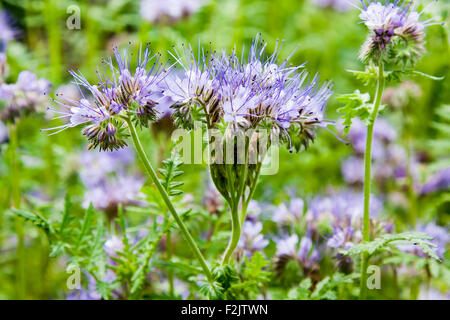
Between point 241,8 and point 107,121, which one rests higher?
point 241,8

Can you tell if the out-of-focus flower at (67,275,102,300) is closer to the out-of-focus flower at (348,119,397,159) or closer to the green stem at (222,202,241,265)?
the green stem at (222,202,241,265)

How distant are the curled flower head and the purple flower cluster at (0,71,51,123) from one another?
4.86 feet

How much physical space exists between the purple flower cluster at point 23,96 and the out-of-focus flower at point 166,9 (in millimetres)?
1296

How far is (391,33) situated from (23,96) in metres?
1.65

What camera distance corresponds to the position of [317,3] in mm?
4273

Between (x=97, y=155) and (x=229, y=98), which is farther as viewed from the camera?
(x=97, y=155)

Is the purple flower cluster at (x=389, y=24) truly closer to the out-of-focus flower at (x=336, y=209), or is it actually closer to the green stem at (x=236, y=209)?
the green stem at (x=236, y=209)

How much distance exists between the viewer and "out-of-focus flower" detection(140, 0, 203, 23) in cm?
354

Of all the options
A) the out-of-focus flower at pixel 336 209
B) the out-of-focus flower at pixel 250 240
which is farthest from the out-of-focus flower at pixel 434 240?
the out-of-focus flower at pixel 250 240

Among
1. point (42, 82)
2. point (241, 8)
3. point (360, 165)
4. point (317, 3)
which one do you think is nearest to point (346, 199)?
point (360, 165)

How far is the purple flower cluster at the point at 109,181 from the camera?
254cm

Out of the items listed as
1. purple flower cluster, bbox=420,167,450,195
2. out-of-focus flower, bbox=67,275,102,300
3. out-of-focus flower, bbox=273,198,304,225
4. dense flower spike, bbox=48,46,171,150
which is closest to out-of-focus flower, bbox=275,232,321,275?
out-of-focus flower, bbox=273,198,304,225
